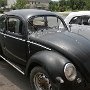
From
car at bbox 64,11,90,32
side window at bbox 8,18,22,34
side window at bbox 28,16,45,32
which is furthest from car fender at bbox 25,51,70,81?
car at bbox 64,11,90,32

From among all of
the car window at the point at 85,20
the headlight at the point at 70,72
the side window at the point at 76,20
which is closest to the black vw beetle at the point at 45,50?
the headlight at the point at 70,72

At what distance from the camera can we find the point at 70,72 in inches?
177

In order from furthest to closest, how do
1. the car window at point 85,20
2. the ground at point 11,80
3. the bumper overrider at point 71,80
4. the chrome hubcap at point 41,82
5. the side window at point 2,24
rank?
1. the car window at point 85,20
2. the side window at point 2,24
3. the ground at point 11,80
4. the chrome hubcap at point 41,82
5. the bumper overrider at point 71,80

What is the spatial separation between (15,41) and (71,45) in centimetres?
166

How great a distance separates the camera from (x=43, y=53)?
496 cm

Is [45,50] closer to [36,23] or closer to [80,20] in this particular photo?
[36,23]

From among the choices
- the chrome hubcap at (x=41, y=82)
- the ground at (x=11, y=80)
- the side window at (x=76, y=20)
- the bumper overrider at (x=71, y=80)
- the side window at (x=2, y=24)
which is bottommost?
the ground at (x=11, y=80)

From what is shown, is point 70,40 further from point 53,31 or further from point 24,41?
point 24,41

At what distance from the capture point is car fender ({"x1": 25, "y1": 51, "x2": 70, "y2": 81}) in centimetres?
450

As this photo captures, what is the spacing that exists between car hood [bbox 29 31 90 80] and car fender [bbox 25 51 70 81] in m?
0.15

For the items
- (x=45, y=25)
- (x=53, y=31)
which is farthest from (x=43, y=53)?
(x=45, y=25)

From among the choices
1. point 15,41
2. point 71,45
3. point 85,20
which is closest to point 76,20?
point 85,20

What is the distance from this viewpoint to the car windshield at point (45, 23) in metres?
5.95

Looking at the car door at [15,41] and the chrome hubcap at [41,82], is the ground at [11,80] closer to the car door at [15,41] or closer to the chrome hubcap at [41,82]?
the car door at [15,41]
